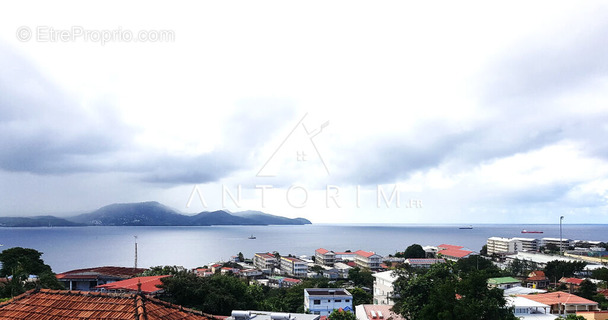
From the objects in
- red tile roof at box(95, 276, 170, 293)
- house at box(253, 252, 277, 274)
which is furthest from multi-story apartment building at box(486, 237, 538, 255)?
red tile roof at box(95, 276, 170, 293)

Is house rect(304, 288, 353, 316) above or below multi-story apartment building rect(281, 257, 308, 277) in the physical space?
above

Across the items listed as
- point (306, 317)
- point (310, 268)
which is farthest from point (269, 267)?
point (306, 317)

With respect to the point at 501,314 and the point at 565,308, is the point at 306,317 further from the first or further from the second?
the point at 565,308

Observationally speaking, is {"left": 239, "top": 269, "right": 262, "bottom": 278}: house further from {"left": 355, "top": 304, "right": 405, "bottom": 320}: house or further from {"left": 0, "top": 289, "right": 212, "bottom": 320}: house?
{"left": 0, "top": 289, "right": 212, "bottom": 320}: house

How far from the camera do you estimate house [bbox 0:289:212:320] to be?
6438 millimetres

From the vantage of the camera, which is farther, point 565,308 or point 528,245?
point 528,245

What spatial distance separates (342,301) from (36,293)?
25.1 m

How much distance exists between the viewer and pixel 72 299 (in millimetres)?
6926

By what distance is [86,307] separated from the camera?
21.8 feet

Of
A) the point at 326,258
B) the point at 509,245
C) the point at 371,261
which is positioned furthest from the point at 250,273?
the point at 509,245

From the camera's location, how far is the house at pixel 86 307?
6.44 meters

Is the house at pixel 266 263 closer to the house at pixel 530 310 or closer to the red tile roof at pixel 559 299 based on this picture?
the red tile roof at pixel 559 299

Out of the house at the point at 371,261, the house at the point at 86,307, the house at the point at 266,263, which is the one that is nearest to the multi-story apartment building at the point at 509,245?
the house at the point at 371,261

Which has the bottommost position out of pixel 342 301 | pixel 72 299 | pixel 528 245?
pixel 528 245
